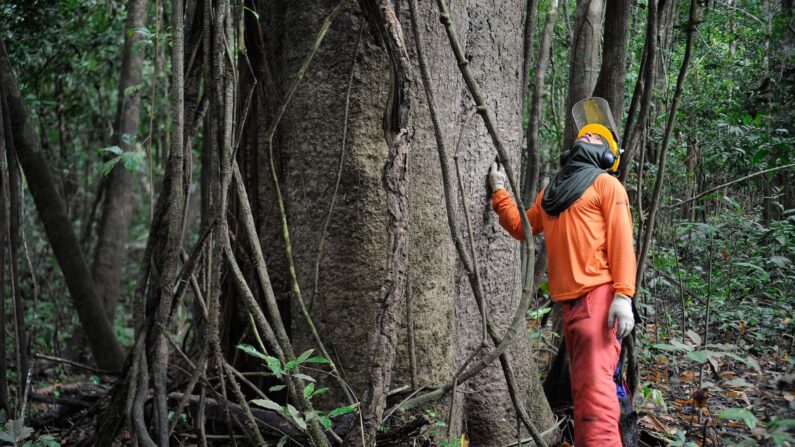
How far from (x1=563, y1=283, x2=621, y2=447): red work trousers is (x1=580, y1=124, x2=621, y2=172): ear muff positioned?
0.67 m

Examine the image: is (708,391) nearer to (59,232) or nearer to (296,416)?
(296,416)

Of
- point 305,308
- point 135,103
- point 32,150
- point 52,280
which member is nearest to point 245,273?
point 305,308

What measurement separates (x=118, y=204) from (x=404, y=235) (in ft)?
19.8

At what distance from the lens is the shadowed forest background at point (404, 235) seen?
2.99 m

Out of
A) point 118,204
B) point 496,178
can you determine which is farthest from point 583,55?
point 118,204

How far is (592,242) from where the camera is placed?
3596 mm

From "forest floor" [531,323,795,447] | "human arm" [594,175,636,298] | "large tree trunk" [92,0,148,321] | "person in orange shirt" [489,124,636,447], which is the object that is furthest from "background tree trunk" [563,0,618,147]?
"large tree trunk" [92,0,148,321]

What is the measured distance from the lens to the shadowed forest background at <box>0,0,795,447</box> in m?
2.99

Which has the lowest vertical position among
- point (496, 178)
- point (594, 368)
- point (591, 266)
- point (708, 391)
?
point (708, 391)

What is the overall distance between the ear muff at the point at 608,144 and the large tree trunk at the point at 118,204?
5445 millimetres

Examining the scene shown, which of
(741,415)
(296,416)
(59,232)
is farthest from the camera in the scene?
(59,232)

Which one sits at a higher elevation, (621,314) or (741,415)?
(621,314)

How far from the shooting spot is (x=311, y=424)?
278 cm

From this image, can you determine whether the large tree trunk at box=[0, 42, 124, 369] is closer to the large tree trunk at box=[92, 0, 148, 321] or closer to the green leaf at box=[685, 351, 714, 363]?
the large tree trunk at box=[92, 0, 148, 321]
